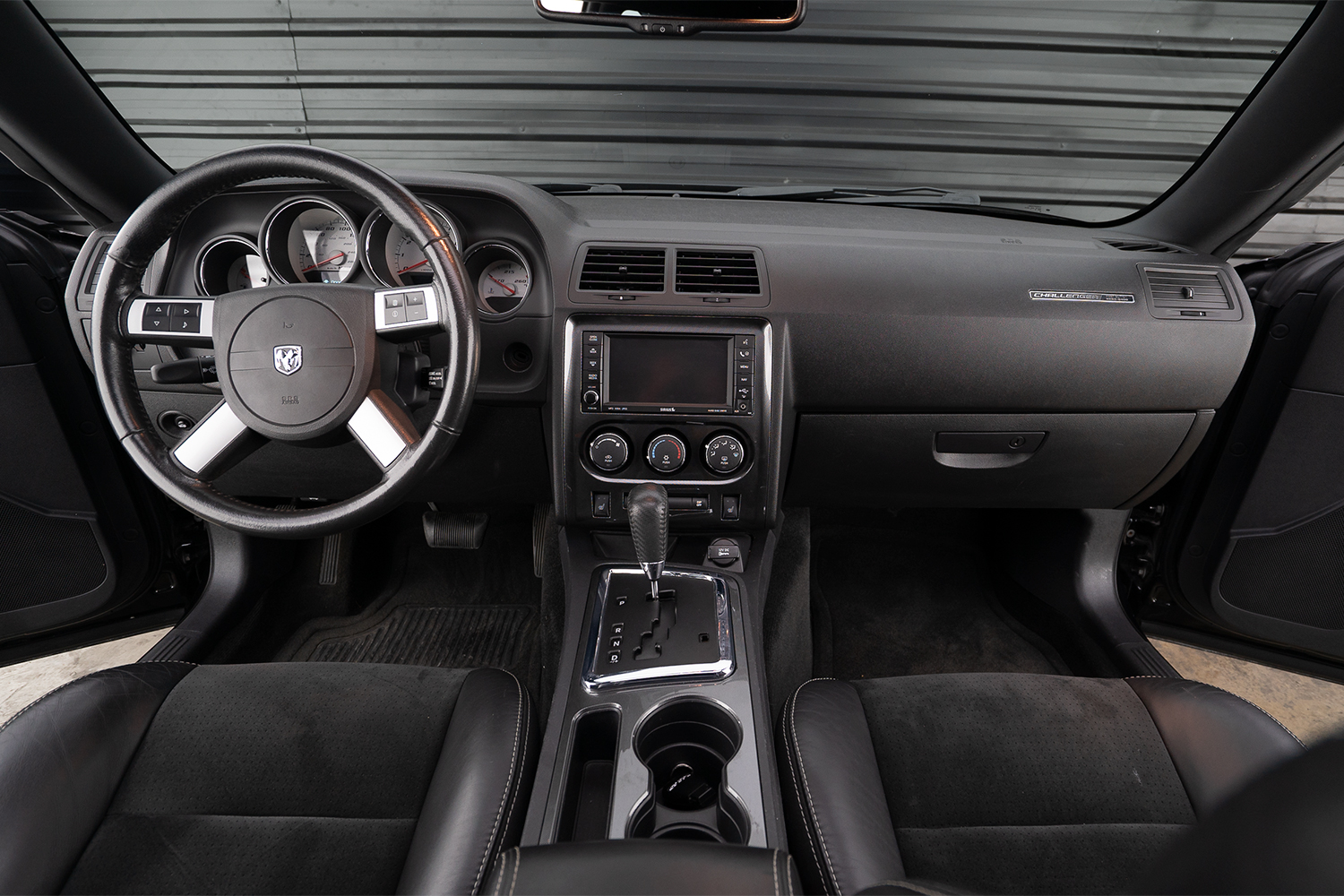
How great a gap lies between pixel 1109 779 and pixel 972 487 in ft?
2.66

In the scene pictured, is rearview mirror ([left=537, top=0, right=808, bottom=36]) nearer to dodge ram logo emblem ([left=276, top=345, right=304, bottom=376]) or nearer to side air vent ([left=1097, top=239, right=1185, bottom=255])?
dodge ram logo emblem ([left=276, top=345, right=304, bottom=376])

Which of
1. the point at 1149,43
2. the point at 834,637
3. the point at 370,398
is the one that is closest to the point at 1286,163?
the point at 1149,43

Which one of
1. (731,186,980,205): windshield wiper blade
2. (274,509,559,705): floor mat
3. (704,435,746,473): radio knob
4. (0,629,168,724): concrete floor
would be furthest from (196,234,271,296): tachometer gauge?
(0,629,168,724): concrete floor

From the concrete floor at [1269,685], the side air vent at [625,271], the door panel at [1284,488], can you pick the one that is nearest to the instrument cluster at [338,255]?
the side air vent at [625,271]

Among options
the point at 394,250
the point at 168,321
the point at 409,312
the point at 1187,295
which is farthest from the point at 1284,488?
the point at 168,321

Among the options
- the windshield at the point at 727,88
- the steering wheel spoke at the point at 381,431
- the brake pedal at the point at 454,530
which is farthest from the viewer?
the windshield at the point at 727,88

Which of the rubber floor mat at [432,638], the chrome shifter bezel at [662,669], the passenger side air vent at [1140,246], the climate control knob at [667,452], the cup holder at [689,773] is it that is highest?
the passenger side air vent at [1140,246]

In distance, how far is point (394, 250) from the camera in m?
1.55

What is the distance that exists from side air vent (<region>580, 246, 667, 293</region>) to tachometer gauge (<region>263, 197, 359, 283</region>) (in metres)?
0.53

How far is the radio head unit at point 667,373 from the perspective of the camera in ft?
4.77

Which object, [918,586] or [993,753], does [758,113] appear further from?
[993,753]

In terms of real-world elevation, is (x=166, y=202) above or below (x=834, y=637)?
above

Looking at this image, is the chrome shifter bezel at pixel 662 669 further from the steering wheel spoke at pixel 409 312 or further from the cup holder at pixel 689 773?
the steering wheel spoke at pixel 409 312

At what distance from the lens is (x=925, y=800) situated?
42.1 inches
